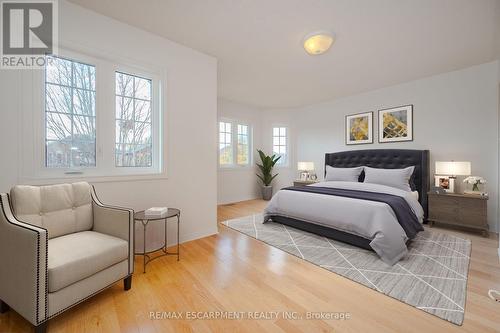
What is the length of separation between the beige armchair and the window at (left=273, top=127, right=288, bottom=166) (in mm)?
4748

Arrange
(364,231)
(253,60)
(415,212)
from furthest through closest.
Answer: (253,60)
(415,212)
(364,231)

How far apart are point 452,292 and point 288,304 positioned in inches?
52.9

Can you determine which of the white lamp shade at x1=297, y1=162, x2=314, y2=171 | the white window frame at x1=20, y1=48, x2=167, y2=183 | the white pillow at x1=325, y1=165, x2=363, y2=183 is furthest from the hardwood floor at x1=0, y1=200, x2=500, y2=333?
the white lamp shade at x1=297, y1=162, x2=314, y2=171

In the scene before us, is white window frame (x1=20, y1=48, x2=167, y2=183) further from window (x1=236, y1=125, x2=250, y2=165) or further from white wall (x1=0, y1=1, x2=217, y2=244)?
window (x1=236, y1=125, x2=250, y2=165)

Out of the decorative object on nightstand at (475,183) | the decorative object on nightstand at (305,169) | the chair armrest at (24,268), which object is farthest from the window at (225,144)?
the decorative object on nightstand at (475,183)

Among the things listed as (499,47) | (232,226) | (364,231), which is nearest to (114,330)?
(232,226)

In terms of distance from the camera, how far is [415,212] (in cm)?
292

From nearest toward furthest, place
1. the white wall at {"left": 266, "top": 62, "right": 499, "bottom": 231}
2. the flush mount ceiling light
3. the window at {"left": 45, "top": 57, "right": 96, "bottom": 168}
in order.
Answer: the window at {"left": 45, "top": 57, "right": 96, "bottom": 168}
the flush mount ceiling light
the white wall at {"left": 266, "top": 62, "right": 499, "bottom": 231}

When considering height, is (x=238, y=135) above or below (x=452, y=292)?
above

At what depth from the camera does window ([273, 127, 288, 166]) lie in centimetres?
607

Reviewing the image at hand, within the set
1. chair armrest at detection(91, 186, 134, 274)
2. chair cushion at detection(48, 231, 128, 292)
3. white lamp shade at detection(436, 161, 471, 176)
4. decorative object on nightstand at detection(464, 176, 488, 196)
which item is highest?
white lamp shade at detection(436, 161, 471, 176)

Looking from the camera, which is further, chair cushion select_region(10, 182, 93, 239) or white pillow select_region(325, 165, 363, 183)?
white pillow select_region(325, 165, 363, 183)

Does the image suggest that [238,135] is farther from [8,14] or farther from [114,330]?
[114,330]

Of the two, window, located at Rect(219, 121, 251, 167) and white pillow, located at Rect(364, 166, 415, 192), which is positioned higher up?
window, located at Rect(219, 121, 251, 167)
